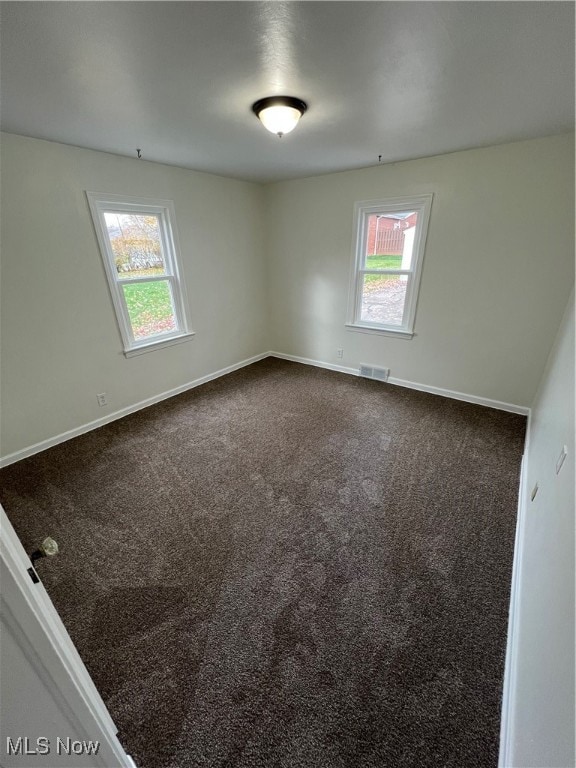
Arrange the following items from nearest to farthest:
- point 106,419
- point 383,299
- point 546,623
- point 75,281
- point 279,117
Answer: point 546,623 < point 279,117 < point 75,281 < point 106,419 < point 383,299

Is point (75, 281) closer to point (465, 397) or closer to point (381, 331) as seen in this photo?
point (381, 331)

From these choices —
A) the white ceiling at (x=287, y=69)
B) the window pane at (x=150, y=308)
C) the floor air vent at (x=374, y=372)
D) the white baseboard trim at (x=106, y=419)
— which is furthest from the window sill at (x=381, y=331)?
the window pane at (x=150, y=308)

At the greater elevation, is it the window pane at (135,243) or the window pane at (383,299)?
the window pane at (135,243)

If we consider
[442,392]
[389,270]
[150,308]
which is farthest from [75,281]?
[442,392]

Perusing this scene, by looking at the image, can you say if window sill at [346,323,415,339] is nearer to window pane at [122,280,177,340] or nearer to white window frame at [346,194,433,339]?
white window frame at [346,194,433,339]

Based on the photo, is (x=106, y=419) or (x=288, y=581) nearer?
(x=288, y=581)

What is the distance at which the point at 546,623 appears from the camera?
998 mm

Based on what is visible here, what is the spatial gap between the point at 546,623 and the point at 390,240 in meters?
3.42

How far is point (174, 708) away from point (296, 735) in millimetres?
479

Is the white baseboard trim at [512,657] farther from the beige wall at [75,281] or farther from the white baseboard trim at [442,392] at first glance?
the beige wall at [75,281]

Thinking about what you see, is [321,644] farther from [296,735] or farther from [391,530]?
[391,530]

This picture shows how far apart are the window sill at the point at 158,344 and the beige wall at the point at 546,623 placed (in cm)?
342

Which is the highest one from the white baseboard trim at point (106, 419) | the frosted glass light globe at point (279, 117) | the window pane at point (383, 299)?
the frosted glass light globe at point (279, 117)

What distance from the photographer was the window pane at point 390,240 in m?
3.25
